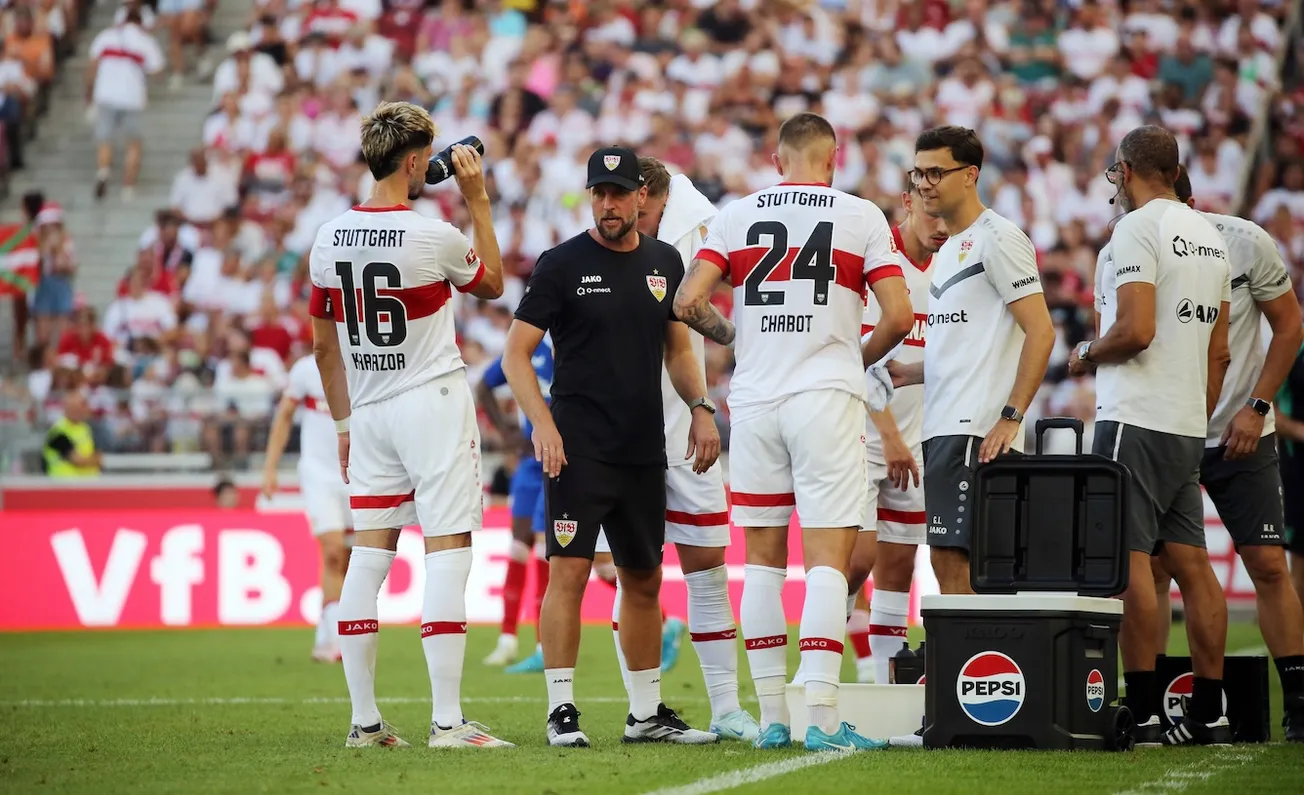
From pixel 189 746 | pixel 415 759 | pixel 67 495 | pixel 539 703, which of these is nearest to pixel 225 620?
pixel 67 495

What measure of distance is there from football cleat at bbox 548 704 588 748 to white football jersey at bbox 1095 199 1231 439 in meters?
2.77

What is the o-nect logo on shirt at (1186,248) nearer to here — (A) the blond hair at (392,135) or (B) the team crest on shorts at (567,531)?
(B) the team crest on shorts at (567,531)

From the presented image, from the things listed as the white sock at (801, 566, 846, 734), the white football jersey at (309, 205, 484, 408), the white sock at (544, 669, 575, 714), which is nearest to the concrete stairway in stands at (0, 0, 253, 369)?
the white football jersey at (309, 205, 484, 408)

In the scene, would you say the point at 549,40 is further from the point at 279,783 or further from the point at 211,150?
the point at 279,783

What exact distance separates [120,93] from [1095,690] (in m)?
21.6

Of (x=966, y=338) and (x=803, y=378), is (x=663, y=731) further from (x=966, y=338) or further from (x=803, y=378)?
(x=966, y=338)

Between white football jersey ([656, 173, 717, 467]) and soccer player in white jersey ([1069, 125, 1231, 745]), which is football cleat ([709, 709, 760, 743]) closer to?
white football jersey ([656, 173, 717, 467])

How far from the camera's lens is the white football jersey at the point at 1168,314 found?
802 centimetres

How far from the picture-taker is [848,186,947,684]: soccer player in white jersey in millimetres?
9406

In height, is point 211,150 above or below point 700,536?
above

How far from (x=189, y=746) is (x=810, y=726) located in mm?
2853

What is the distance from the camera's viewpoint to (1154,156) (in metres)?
8.19

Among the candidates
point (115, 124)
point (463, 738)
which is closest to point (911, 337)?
point (463, 738)

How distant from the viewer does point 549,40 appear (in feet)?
84.4
